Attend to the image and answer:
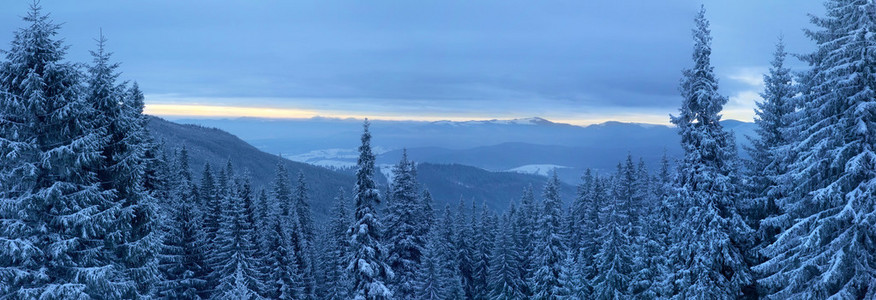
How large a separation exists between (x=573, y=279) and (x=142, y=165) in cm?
2797

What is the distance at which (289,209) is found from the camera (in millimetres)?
52594

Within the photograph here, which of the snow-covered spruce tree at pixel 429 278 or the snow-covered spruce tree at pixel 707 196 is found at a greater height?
the snow-covered spruce tree at pixel 707 196

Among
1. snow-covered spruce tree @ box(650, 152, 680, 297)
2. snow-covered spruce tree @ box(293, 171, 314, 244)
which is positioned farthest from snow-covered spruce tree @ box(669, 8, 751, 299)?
snow-covered spruce tree @ box(293, 171, 314, 244)

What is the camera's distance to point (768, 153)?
864 inches

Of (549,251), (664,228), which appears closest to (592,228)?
(549,251)

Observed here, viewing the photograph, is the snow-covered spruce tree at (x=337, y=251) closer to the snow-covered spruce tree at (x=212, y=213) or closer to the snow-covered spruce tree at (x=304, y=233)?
the snow-covered spruce tree at (x=304, y=233)

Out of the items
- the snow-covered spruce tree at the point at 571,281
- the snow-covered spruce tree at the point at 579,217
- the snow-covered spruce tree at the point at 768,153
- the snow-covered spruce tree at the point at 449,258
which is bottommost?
the snow-covered spruce tree at the point at 449,258

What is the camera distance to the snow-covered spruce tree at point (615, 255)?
3225 centimetres

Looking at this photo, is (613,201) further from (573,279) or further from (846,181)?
(846,181)

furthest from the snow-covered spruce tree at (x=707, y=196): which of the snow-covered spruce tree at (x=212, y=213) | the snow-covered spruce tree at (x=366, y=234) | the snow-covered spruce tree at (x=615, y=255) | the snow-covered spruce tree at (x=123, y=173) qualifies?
the snow-covered spruce tree at (x=212, y=213)

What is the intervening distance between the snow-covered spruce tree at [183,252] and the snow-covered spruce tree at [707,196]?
25688 mm

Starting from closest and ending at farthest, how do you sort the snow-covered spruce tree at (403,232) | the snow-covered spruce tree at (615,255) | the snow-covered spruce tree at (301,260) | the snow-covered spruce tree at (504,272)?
1. the snow-covered spruce tree at (615,255)
2. the snow-covered spruce tree at (403,232)
3. the snow-covered spruce tree at (301,260)
4. the snow-covered spruce tree at (504,272)

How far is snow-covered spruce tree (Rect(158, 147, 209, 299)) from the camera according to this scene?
2975cm

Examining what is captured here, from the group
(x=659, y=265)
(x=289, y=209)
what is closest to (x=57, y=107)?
(x=659, y=265)
